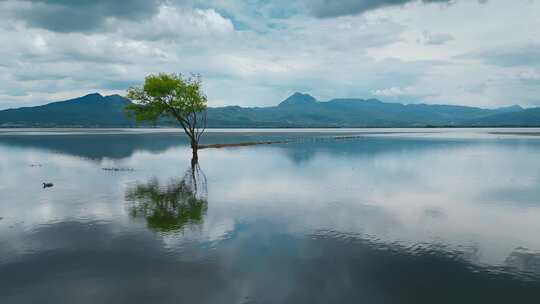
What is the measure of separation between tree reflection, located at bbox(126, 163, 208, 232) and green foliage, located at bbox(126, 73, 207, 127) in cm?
3624

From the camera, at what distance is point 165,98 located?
286 ft

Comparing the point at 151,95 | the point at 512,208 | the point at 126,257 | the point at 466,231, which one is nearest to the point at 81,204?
the point at 126,257

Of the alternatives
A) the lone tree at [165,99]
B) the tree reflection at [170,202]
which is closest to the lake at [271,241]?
the tree reflection at [170,202]

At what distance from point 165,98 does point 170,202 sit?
2117 inches

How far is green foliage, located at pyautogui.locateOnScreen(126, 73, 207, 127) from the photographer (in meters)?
85.1

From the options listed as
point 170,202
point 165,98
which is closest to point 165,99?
point 165,98

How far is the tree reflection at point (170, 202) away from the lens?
102 feet

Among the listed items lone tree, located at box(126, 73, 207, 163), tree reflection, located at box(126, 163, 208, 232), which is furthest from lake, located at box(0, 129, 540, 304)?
lone tree, located at box(126, 73, 207, 163)

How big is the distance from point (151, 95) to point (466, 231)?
7386 centimetres

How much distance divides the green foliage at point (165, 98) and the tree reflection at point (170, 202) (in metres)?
36.2

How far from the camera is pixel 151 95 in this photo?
86375 millimetres

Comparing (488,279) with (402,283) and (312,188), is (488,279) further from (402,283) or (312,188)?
(312,188)

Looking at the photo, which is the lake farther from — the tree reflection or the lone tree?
the lone tree

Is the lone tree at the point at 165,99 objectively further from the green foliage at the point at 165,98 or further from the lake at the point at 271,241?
the lake at the point at 271,241
